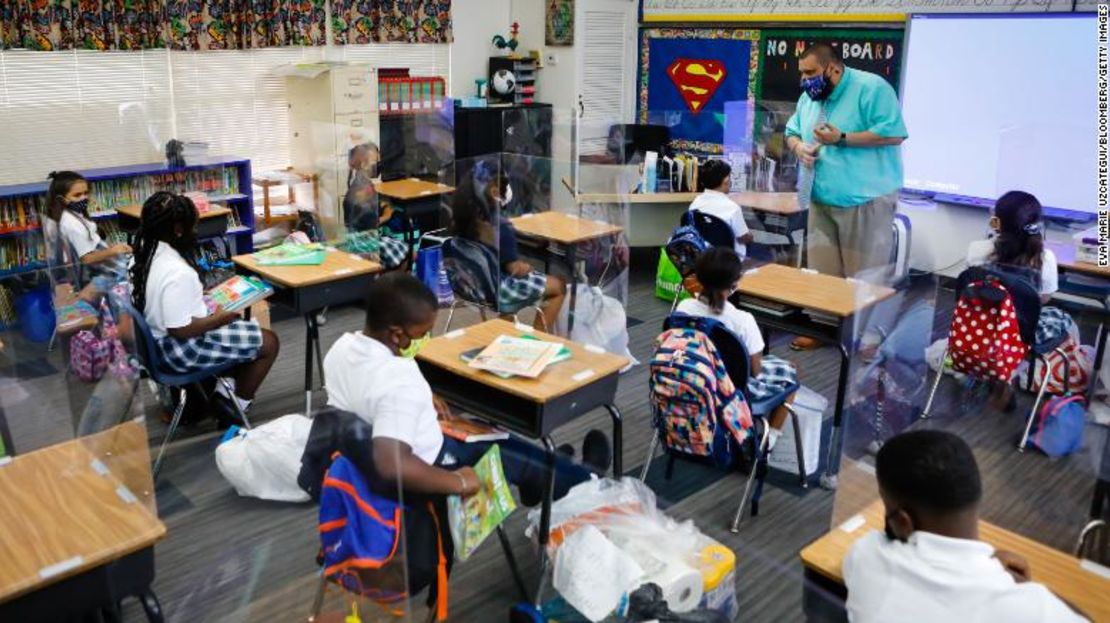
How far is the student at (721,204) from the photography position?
16.9 feet

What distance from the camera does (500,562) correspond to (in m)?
3.11

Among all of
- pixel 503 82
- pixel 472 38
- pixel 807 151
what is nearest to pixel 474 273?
pixel 807 151

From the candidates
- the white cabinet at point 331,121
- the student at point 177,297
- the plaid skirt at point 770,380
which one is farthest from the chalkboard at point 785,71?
the student at point 177,297

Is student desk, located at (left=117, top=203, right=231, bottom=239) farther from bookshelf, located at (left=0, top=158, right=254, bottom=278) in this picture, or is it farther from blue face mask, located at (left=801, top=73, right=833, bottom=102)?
blue face mask, located at (left=801, top=73, right=833, bottom=102)

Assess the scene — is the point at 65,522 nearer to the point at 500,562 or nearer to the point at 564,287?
the point at 500,562

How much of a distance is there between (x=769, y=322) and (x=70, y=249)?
3.70 m

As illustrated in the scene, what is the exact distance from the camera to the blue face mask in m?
4.86

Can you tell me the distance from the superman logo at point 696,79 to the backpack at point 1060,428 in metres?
4.69

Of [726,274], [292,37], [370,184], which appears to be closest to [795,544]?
[726,274]

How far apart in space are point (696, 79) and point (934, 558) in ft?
23.3

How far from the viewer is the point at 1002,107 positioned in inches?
238

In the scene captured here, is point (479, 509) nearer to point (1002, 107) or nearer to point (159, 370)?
point (159, 370)

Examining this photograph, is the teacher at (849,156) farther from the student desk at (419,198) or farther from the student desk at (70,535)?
the student desk at (70,535)

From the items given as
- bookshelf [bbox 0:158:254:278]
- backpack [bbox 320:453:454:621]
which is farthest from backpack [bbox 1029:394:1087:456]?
bookshelf [bbox 0:158:254:278]
